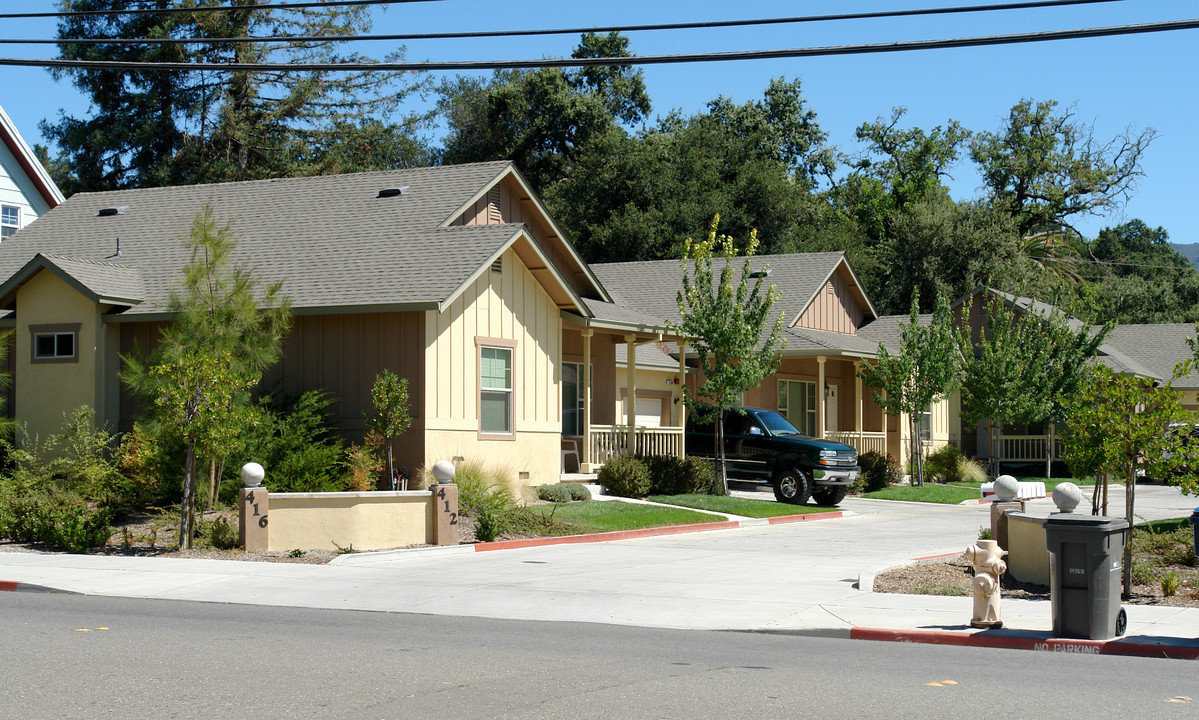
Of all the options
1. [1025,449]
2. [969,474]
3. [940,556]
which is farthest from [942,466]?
[940,556]

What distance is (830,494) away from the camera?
87.0ft

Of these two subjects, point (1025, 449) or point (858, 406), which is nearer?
point (858, 406)

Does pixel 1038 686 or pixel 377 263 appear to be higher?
pixel 377 263

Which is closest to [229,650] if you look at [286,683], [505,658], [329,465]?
[286,683]

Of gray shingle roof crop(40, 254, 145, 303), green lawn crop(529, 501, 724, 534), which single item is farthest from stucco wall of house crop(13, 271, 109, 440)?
green lawn crop(529, 501, 724, 534)

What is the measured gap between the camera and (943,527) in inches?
895

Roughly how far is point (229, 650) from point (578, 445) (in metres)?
18.7

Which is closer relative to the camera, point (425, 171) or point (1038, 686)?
point (1038, 686)

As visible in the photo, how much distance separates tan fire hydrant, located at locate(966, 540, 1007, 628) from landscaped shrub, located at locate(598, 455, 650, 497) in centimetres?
1350

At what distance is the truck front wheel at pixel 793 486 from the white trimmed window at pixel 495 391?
21.2 feet

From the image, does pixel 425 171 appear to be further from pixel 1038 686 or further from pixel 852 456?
pixel 1038 686

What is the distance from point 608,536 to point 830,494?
823cm

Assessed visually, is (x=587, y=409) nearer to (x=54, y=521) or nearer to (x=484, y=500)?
(x=484, y=500)

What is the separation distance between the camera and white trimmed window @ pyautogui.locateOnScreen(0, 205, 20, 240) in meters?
32.8
